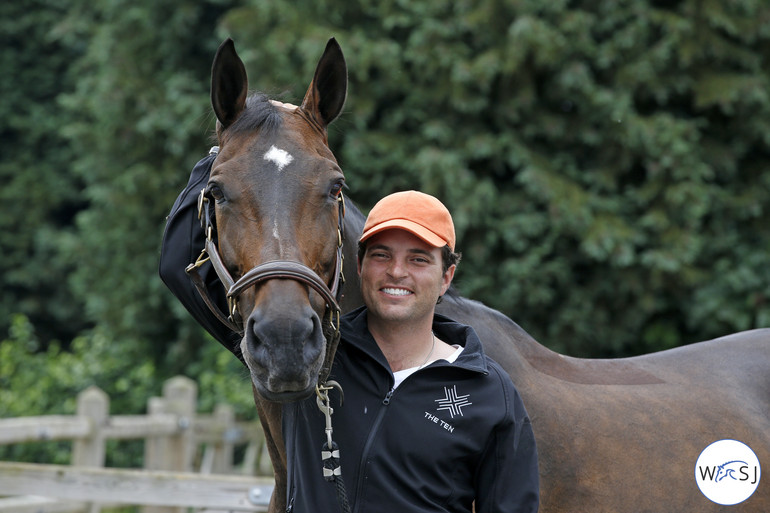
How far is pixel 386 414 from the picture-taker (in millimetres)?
2188

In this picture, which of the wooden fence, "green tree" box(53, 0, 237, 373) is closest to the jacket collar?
the wooden fence

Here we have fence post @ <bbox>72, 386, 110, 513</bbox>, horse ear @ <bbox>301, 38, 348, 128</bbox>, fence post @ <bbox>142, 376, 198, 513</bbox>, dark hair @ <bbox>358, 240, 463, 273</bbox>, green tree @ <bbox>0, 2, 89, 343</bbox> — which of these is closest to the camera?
dark hair @ <bbox>358, 240, 463, 273</bbox>

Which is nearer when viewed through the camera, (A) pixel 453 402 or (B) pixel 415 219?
(A) pixel 453 402

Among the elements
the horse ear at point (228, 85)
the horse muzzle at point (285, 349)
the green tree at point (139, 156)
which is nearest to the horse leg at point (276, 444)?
the horse muzzle at point (285, 349)

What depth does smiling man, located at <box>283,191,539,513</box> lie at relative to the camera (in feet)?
7.04

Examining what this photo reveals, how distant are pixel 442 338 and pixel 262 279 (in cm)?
61

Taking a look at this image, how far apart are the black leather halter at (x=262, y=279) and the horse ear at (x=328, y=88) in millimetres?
302

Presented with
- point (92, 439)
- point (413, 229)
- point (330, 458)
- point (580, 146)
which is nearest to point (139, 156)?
point (92, 439)

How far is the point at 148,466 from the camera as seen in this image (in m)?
6.94

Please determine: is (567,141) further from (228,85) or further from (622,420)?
(228,85)

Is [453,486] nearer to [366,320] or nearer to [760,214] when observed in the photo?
[366,320]

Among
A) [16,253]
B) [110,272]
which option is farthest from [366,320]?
[16,253]

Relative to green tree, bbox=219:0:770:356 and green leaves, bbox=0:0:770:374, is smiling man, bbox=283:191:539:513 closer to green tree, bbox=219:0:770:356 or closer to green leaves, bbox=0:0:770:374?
green leaves, bbox=0:0:770:374

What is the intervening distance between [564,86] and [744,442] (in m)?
5.16
